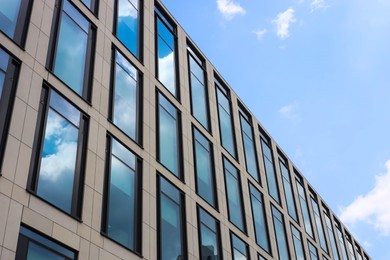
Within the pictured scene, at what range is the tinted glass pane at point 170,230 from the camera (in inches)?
955

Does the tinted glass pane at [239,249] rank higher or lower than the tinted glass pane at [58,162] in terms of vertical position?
higher

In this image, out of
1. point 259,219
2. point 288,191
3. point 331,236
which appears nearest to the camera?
point 259,219

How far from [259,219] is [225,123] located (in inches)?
270

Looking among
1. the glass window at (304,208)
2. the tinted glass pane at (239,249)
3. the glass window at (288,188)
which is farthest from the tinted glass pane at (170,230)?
the glass window at (304,208)

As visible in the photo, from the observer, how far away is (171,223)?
2545cm

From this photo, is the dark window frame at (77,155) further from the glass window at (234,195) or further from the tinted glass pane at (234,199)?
the tinted glass pane at (234,199)

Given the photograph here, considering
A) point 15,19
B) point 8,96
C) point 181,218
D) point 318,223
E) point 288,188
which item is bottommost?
point 181,218

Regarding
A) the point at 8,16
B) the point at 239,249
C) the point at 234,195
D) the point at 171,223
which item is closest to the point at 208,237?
the point at 171,223

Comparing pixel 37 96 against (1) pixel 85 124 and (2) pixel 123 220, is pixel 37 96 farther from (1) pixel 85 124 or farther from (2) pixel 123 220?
(2) pixel 123 220

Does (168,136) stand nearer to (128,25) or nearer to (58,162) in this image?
(128,25)

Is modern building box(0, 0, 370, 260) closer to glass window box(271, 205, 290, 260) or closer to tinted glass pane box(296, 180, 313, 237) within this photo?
glass window box(271, 205, 290, 260)

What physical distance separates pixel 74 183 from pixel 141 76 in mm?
9265

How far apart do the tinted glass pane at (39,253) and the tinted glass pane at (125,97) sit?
7.70m

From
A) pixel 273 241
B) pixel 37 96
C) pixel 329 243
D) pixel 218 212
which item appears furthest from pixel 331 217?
pixel 37 96
